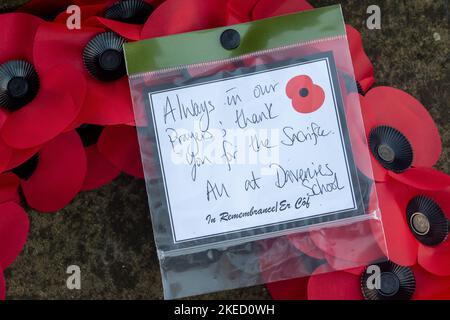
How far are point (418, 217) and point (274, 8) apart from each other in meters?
0.33

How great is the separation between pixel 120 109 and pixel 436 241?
17.0 inches

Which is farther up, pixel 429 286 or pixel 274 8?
pixel 274 8

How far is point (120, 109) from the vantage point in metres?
0.64

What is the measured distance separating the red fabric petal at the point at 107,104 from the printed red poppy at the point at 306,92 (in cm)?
20

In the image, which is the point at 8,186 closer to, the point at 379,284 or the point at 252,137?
the point at 252,137

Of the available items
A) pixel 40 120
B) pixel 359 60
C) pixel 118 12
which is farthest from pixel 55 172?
pixel 359 60

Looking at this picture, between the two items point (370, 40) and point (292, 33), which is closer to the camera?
point (292, 33)

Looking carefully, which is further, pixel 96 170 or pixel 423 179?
pixel 96 170

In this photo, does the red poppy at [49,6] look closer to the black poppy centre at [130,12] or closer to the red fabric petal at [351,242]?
the black poppy centre at [130,12]

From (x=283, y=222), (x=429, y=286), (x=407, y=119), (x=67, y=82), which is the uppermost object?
(x=67, y=82)

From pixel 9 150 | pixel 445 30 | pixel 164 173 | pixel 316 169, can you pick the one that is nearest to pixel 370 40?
pixel 445 30

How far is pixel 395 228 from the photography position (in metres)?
0.64

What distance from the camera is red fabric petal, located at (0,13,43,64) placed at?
2.15 feet
